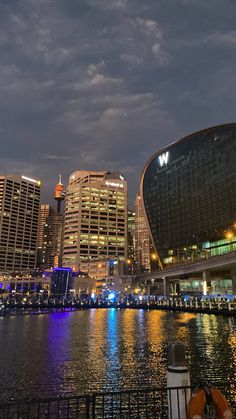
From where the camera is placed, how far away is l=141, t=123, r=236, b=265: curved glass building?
149 meters

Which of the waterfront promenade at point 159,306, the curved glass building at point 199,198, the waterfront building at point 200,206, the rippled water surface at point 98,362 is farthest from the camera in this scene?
the curved glass building at point 199,198

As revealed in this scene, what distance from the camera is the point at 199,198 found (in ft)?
557

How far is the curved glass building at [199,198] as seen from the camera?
149000mm

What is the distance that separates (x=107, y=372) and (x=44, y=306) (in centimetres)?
11572

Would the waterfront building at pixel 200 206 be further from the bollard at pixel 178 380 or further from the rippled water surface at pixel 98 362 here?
the bollard at pixel 178 380

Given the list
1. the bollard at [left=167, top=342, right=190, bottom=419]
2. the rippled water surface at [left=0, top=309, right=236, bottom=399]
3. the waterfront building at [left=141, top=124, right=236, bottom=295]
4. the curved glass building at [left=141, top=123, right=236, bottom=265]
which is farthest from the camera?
the curved glass building at [left=141, top=123, right=236, bottom=265]

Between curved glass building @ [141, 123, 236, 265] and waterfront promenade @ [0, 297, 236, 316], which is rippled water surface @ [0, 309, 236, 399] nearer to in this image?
waterfront promenade @ [0, 297, 236, 316]

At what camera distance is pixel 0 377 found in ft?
76.4

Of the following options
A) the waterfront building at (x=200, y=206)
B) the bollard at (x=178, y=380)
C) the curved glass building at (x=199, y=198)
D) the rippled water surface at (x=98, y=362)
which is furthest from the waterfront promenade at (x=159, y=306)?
the bollard at (x=178, y=380)

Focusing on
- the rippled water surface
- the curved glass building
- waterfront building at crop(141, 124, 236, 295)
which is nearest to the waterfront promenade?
waterfront building at crop(141, 124, 236, 295)

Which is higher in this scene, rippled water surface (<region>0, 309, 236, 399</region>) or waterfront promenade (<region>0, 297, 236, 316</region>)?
waterfront promenade (<region>0, 297, 236, 316</region>)

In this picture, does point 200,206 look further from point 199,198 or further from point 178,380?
point 178,380

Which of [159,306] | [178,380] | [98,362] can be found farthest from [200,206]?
[178,380]

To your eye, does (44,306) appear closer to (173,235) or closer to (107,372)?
(173,235)
